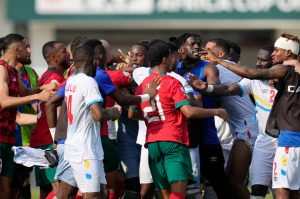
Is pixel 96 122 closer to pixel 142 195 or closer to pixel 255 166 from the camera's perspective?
pixel 142 195

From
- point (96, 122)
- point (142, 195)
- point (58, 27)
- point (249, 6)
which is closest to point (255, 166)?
point (142, 195)

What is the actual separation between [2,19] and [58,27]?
6.34 feet

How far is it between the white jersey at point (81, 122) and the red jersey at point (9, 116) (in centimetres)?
168

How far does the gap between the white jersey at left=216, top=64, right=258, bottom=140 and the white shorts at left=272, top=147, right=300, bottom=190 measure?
6.29 ft

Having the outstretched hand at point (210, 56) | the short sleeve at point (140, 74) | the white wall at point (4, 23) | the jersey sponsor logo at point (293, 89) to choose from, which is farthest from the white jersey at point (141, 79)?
the white wall at point (4, 23)

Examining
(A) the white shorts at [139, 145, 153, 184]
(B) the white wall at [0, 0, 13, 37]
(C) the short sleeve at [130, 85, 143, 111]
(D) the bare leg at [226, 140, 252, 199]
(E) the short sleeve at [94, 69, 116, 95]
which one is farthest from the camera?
(B) the white wall at [0, 0, 13, 37]

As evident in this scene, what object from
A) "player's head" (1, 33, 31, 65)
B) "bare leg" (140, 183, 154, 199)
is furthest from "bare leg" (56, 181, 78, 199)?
"player's head" (1, 33, 31, 65)

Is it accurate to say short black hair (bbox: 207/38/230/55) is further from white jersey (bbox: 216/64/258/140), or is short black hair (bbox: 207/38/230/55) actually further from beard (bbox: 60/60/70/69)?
beard (bbox: 60/60/70/69)

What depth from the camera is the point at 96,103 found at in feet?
35.3

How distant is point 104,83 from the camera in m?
11.4

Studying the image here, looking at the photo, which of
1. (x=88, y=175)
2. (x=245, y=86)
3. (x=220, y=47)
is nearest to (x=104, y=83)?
(x=88, y=175)

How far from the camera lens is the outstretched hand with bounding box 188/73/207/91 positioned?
12.2 m

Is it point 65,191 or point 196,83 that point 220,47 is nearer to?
point 196,83

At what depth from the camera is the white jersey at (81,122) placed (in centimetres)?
1090
